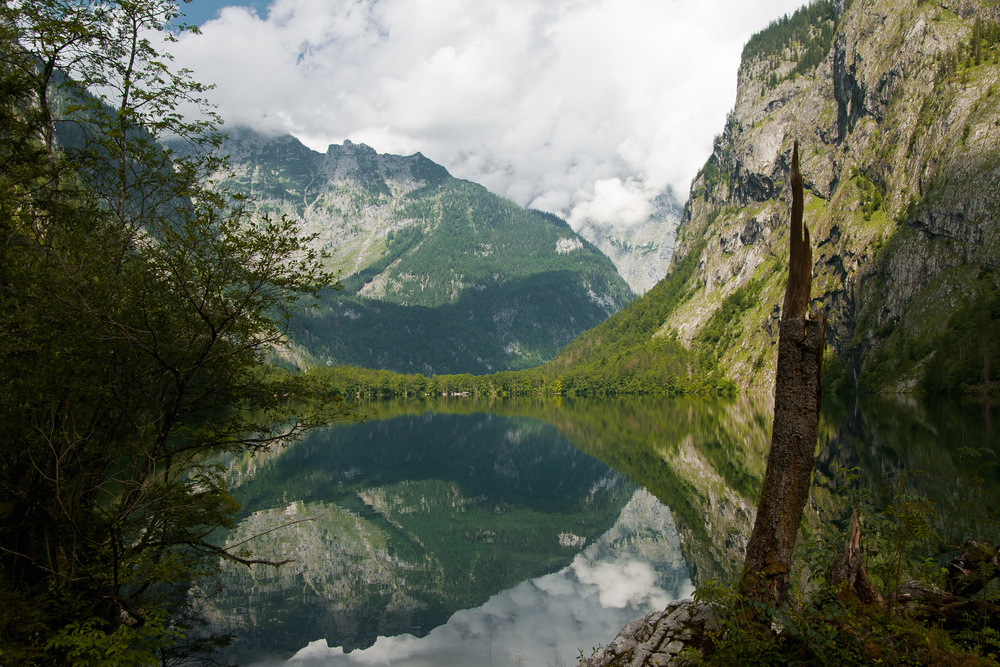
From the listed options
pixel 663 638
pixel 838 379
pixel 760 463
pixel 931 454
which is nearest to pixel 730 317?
pixel 838 379

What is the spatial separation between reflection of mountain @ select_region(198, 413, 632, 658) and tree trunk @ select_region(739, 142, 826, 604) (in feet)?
50.1

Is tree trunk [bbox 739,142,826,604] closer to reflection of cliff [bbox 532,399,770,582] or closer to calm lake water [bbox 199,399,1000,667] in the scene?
calm lake water [bbox 199,399,1000,667]

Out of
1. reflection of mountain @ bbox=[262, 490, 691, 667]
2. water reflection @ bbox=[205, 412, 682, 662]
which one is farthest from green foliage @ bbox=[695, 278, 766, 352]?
reflection of mountain @ bbox=[262, 490, 691, 667]

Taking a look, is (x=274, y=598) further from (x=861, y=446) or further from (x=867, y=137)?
(x=867, y=137)

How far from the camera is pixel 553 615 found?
70.3 feet

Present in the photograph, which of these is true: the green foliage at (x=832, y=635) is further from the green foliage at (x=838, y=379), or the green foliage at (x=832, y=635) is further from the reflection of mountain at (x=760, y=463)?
the green foliage at (x=838, y=379)

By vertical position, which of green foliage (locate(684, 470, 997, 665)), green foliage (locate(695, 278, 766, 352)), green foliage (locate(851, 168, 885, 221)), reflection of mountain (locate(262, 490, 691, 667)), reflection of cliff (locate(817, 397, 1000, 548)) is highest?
green foliage (locate(851, 168, 885, 221))

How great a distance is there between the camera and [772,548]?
7.77 metres

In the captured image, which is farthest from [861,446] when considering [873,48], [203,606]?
[873,48]

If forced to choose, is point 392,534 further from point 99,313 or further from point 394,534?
point 99,313

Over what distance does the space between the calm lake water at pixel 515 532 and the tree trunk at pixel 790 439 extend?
273 cm

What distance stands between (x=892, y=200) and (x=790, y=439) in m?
151

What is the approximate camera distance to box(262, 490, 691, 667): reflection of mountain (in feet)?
59.2

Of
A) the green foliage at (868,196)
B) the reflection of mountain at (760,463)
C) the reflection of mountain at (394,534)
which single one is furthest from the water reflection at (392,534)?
the green foliage at (868,196)
